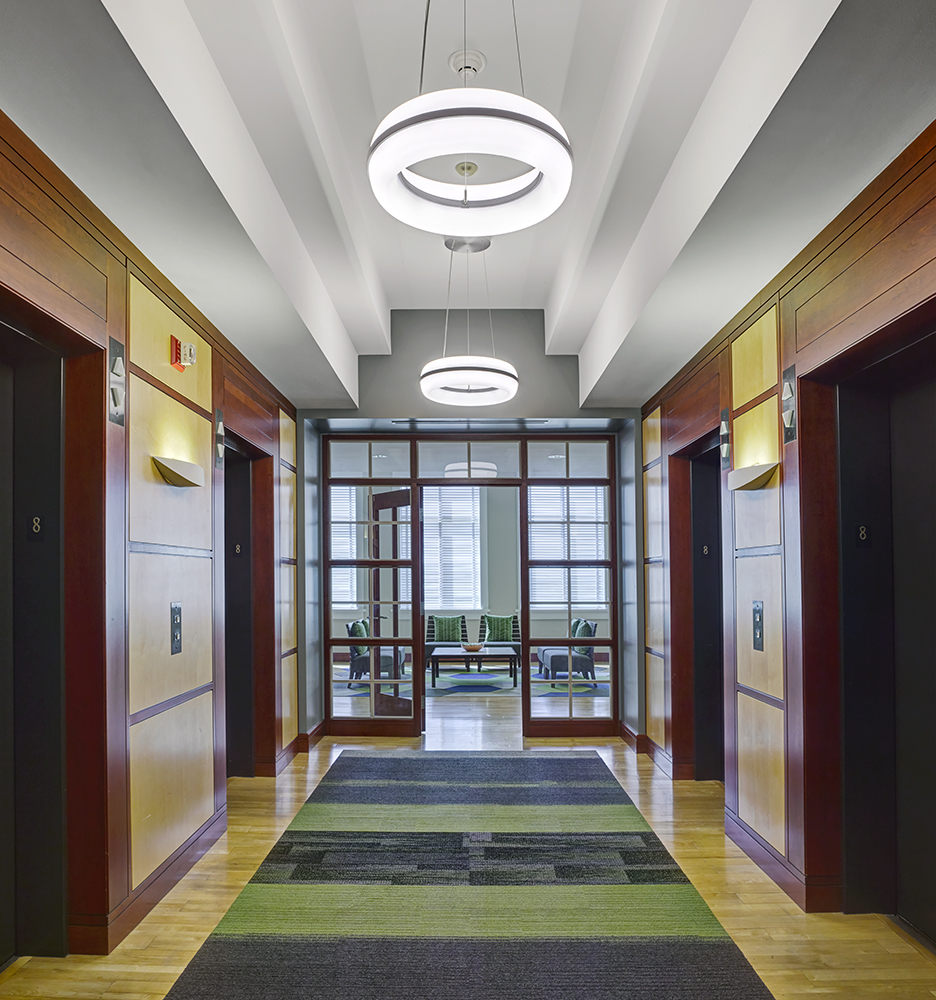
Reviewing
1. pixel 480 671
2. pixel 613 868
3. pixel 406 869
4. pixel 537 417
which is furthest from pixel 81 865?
pixel 480 671

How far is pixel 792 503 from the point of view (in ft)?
11.6

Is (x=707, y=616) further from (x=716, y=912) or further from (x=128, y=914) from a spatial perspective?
(x=128, y=914)

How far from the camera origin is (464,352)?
6699 mm

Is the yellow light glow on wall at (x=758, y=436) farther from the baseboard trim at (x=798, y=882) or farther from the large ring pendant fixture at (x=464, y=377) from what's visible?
the baseboard trim at (x=798, y=882)

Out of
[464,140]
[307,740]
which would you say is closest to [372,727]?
[307,740]

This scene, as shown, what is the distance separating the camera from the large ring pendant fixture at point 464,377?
16.6ft

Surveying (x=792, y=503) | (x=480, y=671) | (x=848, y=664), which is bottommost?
(x=480, y=671)

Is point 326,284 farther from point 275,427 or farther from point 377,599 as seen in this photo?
point 377,599

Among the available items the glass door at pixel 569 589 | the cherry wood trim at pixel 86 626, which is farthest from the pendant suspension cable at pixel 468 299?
the cherry wood trim at pixel 86 626

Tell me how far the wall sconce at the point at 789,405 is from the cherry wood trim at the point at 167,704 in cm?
299

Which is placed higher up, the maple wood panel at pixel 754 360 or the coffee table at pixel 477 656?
the maple wood panel at pixel 754 360

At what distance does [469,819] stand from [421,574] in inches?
106

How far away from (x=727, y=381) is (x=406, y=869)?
3018 millimetres

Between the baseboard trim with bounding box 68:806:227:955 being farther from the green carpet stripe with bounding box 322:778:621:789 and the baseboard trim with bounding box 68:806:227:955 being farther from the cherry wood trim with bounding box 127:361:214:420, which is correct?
the cherry wood trim with bounding box 127:361:214:420
